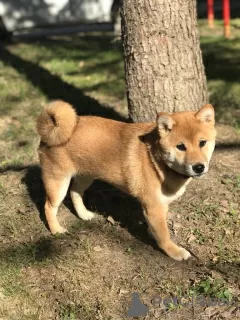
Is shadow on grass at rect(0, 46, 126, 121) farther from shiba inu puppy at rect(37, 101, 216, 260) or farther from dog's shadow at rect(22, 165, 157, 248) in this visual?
shiba inu puppy at rect(37, 101, 216, 260)

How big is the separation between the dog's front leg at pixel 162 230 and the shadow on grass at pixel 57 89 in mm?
2807

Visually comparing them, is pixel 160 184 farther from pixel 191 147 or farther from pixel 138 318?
pixel 138 318

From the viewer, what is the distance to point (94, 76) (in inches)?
332

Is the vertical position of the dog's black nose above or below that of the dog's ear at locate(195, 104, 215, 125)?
below

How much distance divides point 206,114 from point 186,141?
0.29 meters

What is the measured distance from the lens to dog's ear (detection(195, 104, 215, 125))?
3449 millimetres

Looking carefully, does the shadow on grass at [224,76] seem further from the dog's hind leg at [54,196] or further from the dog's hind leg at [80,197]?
the dog's hind leg at [54,196]

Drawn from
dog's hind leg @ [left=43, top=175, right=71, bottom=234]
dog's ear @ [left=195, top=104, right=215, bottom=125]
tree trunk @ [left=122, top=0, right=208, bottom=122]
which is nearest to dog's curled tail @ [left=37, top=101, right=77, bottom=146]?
dog's hind leg @ [left=43, top=175, right=71, bottom=234]

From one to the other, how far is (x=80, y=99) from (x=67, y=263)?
3931 mm

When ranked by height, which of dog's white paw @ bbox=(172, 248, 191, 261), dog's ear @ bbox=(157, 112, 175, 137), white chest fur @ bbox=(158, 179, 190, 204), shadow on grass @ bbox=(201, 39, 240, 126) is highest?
dog's ear @ bbox=(157, 112, 175, 137)

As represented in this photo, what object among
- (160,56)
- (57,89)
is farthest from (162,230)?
(57,89)

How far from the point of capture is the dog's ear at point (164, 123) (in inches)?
132

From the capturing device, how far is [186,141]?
11.0ft

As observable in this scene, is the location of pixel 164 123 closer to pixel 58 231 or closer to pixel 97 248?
pixel 97 248
